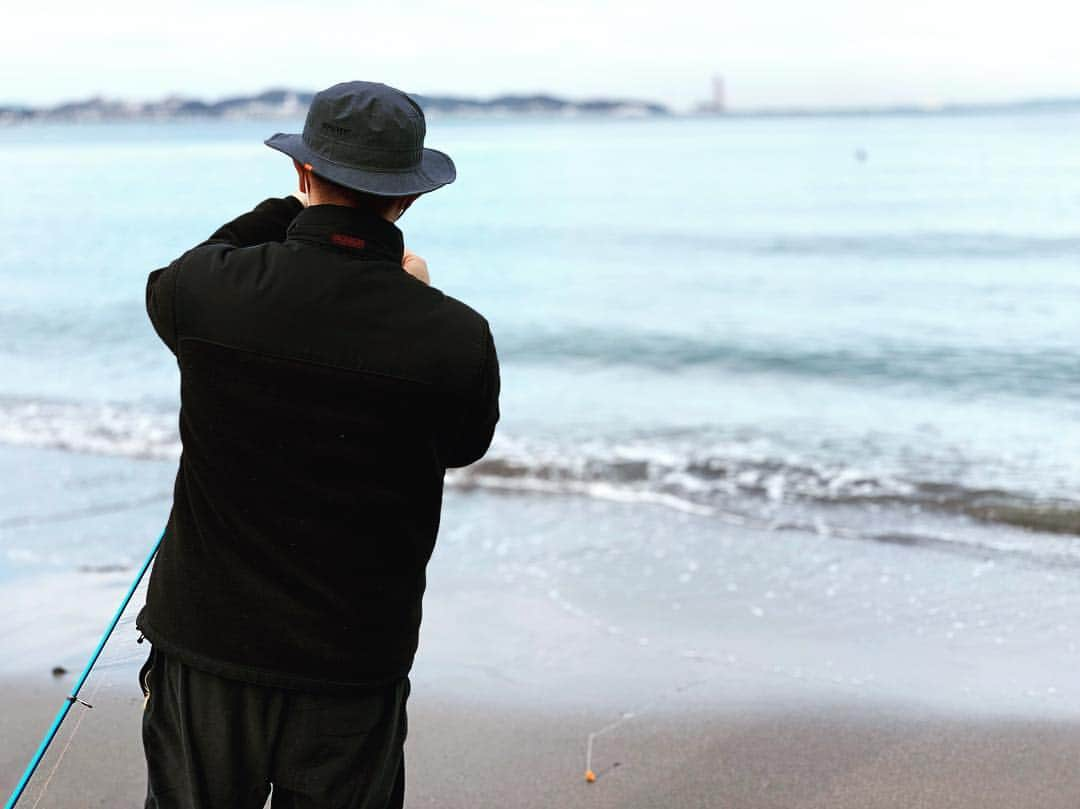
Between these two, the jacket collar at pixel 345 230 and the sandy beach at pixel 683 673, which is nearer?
the jacket collar at pixel 345 230

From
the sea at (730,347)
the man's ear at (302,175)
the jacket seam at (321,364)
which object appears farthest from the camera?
the sea at (730,347)

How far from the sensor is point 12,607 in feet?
16.8

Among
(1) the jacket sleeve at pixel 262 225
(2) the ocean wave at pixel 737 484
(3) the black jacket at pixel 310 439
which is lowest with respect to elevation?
(2) the ocean wave at pixel 737 484

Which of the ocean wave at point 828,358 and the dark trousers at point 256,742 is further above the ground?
the dark trousers at point 256,742

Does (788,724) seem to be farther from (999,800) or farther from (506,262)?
(506,262)

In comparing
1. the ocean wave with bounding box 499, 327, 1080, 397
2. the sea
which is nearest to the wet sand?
the sea

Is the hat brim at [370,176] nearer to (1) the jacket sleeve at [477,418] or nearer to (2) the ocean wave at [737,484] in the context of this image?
(1) the jacket sleeve at [477,418]

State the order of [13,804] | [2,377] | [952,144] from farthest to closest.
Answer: [952,144], [2,377], [13,804]

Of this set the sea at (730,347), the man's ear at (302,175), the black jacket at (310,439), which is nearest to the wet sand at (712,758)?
the black jacket at (310,439)

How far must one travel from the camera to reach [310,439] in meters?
1.82

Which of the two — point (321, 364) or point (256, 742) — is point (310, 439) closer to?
point (321, 364)

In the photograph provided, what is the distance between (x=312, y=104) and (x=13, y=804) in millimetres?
1514

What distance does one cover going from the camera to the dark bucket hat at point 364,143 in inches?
72.0

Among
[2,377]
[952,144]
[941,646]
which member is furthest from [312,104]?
[952,144]
